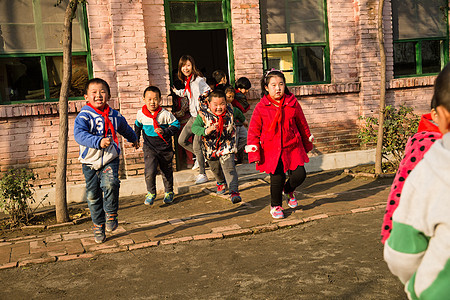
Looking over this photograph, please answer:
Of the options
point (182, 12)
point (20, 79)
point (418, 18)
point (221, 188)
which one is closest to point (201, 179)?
point (221, 188)

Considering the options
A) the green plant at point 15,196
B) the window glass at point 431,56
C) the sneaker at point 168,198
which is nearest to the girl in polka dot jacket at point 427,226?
the green plant at point 15,196

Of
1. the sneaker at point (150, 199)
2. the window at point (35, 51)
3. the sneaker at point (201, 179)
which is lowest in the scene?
the sneaker at point (150, 199)

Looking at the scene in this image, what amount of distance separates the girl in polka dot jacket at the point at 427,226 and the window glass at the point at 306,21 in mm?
8242

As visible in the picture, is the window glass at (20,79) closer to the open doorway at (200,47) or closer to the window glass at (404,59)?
the open doorway at (200,47)

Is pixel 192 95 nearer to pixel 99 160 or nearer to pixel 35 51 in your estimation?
pixel 35 51

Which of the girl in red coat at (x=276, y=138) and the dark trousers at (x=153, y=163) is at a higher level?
the girl in red coat at (x=276, y=138)

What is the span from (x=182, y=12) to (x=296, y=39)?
240cm

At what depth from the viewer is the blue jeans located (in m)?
5.30

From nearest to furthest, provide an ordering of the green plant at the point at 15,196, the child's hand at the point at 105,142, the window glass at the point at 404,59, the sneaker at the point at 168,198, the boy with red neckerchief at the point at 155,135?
the child's hand at the point at 105,142 < the green plant at the point at 15,196 < the boy with red neckerchief at the point at 155,135 < the sneaker at the point at 168,198 < the window glass at the point at 404,59

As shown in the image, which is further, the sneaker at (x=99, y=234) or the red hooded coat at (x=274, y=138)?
the red hooded coat at (x=274, y=138)

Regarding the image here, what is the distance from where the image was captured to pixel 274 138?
5.79 m

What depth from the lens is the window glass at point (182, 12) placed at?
29.3 feet

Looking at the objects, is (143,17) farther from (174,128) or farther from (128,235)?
(128,235)

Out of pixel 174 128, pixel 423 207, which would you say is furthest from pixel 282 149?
pixel 423 207
